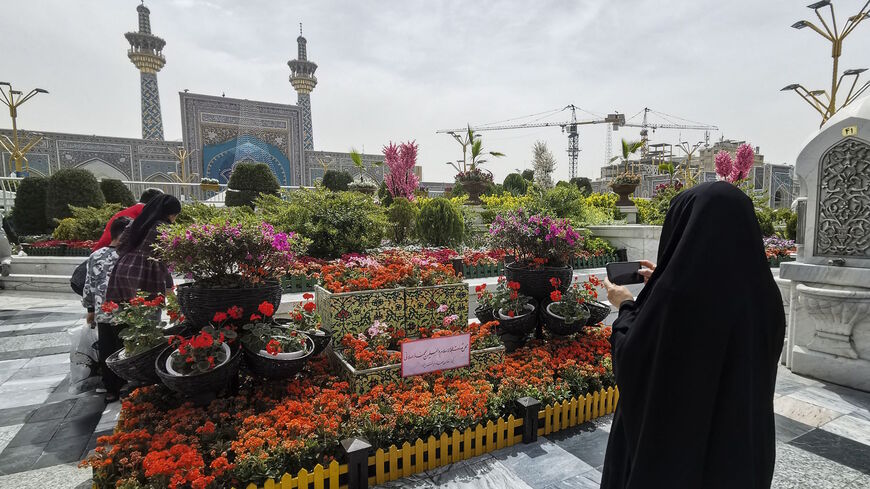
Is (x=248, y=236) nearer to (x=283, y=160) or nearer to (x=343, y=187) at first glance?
(x=343, y=187)

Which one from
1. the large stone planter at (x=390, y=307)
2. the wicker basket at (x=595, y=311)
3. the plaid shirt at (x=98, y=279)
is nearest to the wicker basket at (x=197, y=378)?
the large stone planter at (x=390, y=307)

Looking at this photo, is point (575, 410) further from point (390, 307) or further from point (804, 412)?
point (804, 412)

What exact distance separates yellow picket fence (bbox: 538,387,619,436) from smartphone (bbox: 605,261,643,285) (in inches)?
60.5

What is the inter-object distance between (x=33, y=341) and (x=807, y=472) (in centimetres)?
831

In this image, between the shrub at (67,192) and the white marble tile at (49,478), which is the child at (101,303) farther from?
the shrub at (67,192)

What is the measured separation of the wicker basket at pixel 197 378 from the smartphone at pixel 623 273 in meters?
2.41

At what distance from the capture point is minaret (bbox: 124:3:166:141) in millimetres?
34750

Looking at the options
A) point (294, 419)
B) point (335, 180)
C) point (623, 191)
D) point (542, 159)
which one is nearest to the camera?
point (294, 419)

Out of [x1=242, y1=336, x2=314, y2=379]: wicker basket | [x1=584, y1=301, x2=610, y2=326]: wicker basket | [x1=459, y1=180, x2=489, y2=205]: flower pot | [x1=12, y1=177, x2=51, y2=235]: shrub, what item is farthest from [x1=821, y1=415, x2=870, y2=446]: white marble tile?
[x1=12, y1=177, x2=51, y2=235]: shrub

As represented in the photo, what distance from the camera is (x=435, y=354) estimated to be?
339cm

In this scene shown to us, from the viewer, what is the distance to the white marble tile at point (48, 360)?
4.84 metres

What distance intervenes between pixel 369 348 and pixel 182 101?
2947cm

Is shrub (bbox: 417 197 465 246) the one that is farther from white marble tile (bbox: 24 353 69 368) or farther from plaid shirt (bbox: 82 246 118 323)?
white marble tile (bbox: 24 353 69 368)

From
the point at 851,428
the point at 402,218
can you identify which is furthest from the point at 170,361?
the point at 402,218
